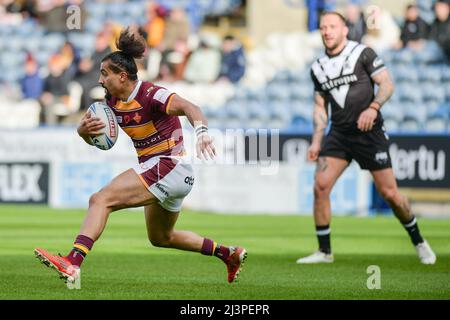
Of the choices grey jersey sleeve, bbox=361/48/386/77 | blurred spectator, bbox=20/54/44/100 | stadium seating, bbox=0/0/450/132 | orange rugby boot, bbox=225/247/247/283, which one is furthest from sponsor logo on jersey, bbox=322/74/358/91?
blurred spectator, bbox=20/54/44/100

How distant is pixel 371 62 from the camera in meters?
10.9

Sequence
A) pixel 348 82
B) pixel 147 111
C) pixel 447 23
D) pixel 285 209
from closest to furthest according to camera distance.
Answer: pixel 147 111 < pixel 348 82 < pixel 285 209 < pixel 447 23

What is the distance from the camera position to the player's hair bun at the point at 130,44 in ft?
27.8

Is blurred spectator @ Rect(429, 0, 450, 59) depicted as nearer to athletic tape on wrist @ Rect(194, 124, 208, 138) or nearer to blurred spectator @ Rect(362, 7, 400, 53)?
blurred spectator @ Rect(362, 7, 400, 53)

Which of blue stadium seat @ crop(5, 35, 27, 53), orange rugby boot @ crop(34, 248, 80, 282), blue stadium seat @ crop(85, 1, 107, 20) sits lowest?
orange rugby boot @ crop(34, 248, 80, 282)

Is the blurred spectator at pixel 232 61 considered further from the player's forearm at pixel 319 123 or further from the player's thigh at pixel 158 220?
the player's thigh at pixel 158 220

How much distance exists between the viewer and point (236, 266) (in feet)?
29.6

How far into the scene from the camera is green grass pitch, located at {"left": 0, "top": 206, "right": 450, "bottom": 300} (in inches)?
323

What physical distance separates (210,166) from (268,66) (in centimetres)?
502

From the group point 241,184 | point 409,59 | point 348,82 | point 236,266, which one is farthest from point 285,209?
point 236,266

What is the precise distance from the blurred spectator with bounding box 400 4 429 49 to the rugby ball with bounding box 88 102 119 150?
14245 millimetres

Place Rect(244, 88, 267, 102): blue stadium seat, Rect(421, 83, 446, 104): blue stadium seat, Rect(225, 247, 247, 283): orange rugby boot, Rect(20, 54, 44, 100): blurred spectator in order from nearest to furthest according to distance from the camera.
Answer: Rect(225, 247, 247, 283): orange rugby boot, Rect(421, 83, 446, 104): blue stadium seat, Rect(244, 88, 267, 102): blue stadium seat, Rect(20, 54, 44, 100): blurred spectator

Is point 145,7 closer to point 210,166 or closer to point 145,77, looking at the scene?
point 145,77

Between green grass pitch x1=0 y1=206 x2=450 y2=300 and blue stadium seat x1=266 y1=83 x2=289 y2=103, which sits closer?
green grass pitch x1=0 y1=206 x2=450 y2=300
